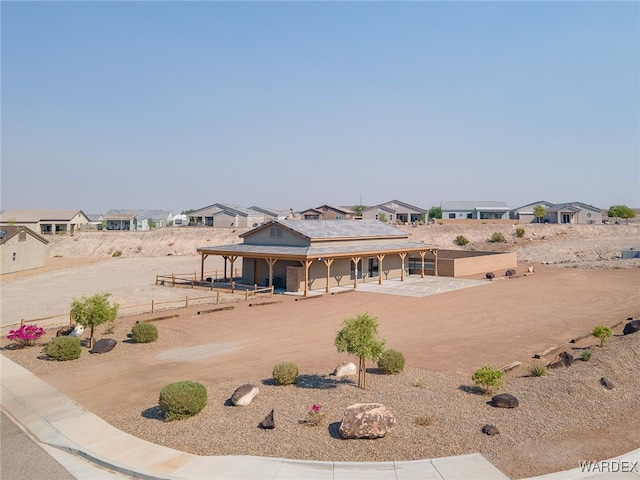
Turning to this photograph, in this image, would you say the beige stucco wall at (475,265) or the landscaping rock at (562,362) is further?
the beige stucco wall at (475,265)

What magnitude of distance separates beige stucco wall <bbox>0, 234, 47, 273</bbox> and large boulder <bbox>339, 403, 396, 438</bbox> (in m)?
56.7

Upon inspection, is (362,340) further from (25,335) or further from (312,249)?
(312,249)

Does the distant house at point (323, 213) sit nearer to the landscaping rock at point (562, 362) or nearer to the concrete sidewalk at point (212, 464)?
the landscaping rock at point (562, 362)

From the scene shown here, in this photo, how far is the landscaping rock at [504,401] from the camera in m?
13.0

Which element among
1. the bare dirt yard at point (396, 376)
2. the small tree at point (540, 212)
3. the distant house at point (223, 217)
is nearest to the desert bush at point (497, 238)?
the small tree at point (540, 212)

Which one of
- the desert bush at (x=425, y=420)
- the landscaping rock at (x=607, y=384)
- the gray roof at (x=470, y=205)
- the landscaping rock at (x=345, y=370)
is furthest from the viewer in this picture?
the gray roof at (x=470, y=205)

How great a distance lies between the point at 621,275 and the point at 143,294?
46.7 metres

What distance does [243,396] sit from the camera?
13.4m

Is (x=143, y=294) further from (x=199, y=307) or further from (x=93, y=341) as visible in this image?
(x=93, y=341)

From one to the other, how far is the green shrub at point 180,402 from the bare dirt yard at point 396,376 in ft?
0.84

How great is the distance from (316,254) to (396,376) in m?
20.2

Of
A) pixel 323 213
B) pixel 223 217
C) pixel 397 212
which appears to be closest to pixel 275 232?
pixel 323 213

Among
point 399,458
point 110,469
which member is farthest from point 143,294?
point 399,458

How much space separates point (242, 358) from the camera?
18.6 metres
